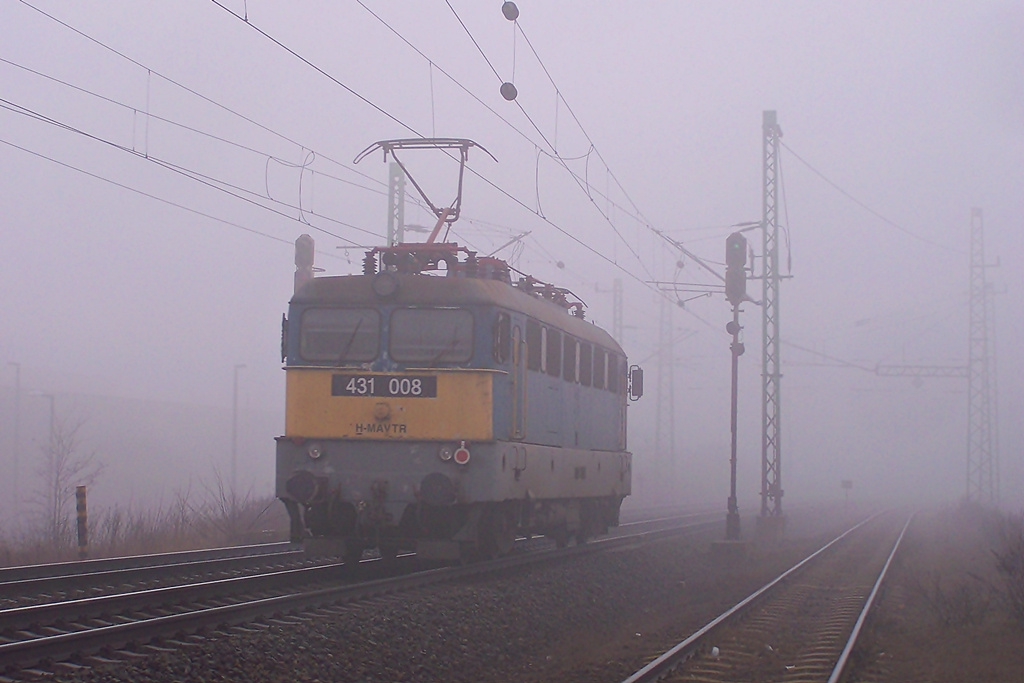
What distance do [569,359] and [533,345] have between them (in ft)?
6.36

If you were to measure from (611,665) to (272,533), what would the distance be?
12.0m

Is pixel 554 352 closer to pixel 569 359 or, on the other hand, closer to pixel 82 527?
pixel 569 359

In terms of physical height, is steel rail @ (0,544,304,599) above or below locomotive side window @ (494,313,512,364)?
below

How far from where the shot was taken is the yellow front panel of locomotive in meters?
12.9

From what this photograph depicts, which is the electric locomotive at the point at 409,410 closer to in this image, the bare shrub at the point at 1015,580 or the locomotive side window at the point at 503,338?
the locomotive side window at the point at 503,338

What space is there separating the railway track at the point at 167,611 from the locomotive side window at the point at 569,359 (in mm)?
3435

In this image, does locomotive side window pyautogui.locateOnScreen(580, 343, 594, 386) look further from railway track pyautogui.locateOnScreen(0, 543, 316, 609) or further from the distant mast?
the distant mast

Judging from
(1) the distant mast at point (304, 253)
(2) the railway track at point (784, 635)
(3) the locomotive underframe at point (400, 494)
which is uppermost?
(1) the distant mast at point (304, 253)

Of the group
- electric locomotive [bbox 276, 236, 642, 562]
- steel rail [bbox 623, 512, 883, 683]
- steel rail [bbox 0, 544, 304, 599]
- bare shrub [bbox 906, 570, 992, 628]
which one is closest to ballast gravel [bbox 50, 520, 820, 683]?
steel rail [bbox 623, 512, 883, 683]

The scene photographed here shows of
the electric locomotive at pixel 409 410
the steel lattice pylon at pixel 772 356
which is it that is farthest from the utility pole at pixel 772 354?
the electric locomotive at pixel 409 410

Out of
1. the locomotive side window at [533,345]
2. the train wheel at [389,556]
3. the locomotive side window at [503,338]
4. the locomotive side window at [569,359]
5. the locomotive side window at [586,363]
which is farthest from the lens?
the locomotive side window at [586,363]

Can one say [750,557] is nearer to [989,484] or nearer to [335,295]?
[335,295]

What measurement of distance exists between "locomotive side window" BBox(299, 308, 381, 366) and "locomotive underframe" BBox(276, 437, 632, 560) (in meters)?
1.04

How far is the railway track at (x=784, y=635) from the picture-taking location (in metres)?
9.57
